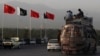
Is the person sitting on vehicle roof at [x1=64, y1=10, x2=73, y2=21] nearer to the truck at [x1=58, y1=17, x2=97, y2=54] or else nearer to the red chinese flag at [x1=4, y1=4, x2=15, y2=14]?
the truck at [x1=58, y1=17, x2=97, y2=54]

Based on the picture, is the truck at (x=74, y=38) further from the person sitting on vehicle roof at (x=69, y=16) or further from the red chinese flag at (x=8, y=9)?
the red chinese flag at (x=8, y=9)

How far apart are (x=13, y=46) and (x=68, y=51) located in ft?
57.8

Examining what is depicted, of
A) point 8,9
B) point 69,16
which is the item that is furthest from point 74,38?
point 8,9

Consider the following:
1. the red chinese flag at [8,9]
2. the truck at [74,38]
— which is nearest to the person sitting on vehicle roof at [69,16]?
the truck at [74,38]

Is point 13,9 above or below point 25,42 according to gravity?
above

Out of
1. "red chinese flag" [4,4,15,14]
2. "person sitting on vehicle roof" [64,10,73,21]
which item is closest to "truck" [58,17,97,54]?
"person sitting on vehicle roof" [64,10,73,21]

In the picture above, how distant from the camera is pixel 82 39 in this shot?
32.8m

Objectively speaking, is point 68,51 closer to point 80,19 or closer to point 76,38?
point 76,38

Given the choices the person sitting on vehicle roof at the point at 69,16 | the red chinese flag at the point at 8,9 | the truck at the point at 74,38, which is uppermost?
the red chinese flag at the point at 8,9

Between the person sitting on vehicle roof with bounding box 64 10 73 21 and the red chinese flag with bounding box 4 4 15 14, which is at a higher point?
the red chinese flag with bounding box 4 4 15 14

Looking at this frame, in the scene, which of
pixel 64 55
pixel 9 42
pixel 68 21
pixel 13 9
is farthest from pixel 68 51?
pixel 13 9

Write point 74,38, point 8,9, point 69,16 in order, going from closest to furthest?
point 74,38 < point 69,16 < point 8,9

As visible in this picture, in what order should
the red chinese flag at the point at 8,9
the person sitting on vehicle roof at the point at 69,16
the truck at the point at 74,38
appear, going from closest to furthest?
the truck at the point at 74,38, the person sitting on vehicle roof at the point at 69,16, the red chinese flag at the point at 8,9

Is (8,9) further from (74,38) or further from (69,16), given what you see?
(74,38)
